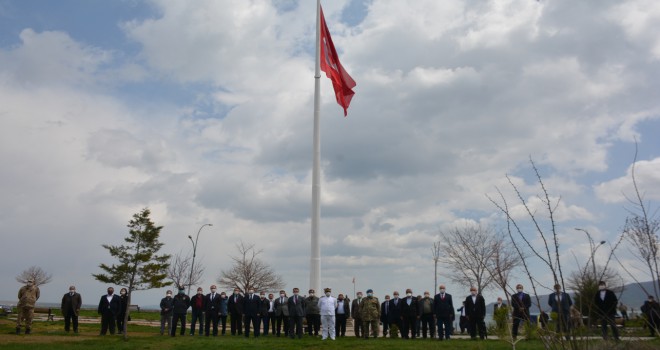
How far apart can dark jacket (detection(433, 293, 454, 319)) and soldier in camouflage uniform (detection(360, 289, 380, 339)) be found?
6.84ft

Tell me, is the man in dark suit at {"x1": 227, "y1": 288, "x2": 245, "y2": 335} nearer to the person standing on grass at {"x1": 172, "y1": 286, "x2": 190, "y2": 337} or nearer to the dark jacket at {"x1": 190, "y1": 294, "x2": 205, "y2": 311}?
the dark jacket at {"x1": 190, "y1": 294, "x2": 205, "y2": 311}

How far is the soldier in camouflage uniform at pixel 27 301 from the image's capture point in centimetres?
1945

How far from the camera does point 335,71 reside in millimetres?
24953

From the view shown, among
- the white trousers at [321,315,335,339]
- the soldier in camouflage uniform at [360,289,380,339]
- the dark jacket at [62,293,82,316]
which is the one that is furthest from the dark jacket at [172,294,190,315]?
the soldier in camouflage uniform at [360,289,380,339]

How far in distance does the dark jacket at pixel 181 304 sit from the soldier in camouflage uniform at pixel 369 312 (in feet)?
21.9

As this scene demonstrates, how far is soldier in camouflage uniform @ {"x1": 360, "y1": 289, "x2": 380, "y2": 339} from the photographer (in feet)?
63.9

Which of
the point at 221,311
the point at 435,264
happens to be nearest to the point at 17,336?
the point at 221,311

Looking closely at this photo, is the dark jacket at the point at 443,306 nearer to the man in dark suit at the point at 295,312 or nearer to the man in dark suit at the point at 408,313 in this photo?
the man in dark suit at the point at 408,313

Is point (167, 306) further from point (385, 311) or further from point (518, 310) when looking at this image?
point (518, 310)

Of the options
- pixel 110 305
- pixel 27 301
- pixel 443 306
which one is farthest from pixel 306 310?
pixel 27 301

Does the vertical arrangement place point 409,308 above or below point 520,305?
below

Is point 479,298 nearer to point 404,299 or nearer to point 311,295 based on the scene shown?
point 404,299

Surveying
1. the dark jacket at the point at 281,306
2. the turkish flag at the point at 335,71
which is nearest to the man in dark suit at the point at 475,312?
the dark jacket at the point at 281,306

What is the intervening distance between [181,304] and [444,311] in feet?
32.0
